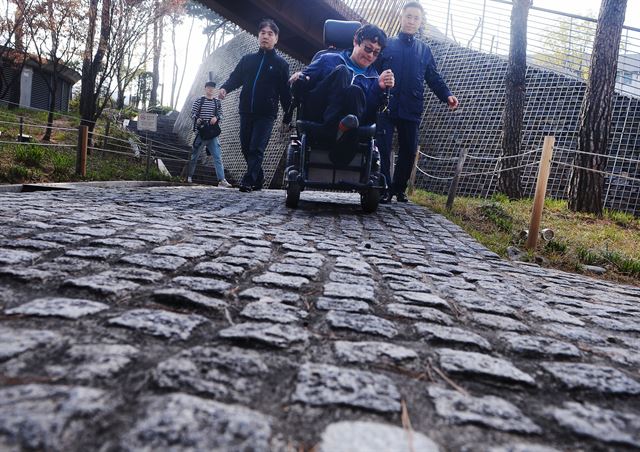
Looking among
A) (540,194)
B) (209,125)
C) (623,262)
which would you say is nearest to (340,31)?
(540,194)

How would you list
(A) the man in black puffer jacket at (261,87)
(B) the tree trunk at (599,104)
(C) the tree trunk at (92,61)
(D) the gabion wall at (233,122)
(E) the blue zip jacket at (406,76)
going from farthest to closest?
1. (D) the gabion wall at (233,122)
2. (C) the tree trunk at (92,61)
3. (B) the tree trunk at (599,104)
4. (A) the man in black puffer jacket at (261,87)
5. (E) the blue zip jacket at (406,76)

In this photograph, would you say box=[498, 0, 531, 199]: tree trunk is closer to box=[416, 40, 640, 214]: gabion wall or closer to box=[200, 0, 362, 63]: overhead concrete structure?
box=[416, 40, 640, 214]: gabion wall

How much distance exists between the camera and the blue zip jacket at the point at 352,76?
5.45 meters

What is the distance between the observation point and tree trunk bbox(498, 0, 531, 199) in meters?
9.62

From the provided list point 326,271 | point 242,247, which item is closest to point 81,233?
point 242,247

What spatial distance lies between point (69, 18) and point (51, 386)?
13.8 meters

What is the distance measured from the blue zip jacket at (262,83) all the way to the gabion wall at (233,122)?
634 cm

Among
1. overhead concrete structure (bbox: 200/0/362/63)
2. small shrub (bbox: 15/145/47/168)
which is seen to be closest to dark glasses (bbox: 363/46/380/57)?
small shrub (bbox: 15/145/47/168)

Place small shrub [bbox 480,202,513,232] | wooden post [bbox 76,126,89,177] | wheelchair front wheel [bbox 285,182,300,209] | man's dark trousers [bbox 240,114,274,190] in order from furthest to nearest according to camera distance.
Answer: wooden post [bbox 76,126,89,177] < man's dark trousers [bbox 240,114,274,190] < small shrub [bbox 480,202,513,232] < wheelchair front wheel [bbox 285,182,300,209]

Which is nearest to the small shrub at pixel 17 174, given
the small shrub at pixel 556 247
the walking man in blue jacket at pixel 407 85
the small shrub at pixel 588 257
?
the walking man in blue jacket at pixel 407 85

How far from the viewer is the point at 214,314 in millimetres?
1658

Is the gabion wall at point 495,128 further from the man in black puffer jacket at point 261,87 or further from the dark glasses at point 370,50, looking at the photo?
the dark glasses at point 370,50

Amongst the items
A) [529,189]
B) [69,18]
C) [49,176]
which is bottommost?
[49,176]

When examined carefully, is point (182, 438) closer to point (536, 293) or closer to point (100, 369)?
point (100, 369)
